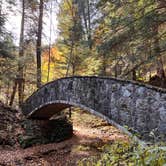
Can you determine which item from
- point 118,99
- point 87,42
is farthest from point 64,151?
point 118,99

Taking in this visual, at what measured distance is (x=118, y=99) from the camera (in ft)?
22.4

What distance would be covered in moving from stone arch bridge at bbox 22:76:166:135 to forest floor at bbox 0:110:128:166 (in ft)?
6.34

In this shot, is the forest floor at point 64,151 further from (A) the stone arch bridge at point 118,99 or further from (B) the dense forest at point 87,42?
(B) the dense forest at point 87,42

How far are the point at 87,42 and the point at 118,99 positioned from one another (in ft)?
15.5

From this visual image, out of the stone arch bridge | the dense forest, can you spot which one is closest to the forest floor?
the stone arch bridge

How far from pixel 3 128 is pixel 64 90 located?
3.97 meters

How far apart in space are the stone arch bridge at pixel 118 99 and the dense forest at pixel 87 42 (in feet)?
5.80

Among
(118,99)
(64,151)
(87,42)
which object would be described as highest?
(87,42)

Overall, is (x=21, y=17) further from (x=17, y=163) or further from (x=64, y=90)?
(x=17, y=163)

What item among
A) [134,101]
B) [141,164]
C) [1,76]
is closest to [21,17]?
[1,76]

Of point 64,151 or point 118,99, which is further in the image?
point 64,151

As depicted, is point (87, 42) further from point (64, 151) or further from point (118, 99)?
point (118, 99)

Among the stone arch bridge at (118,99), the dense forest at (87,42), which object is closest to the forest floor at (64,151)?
the stone arch bridge at (118,99)

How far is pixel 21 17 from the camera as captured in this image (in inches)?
754
